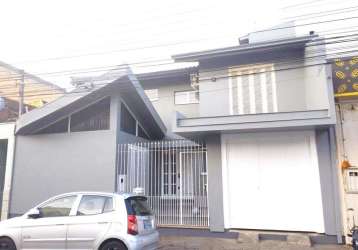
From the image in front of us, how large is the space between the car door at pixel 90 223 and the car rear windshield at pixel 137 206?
0.35m

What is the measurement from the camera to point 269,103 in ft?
32.2

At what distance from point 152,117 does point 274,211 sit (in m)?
5.89

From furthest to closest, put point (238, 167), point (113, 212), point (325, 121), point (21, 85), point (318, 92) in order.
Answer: point (21, 85)
point (238, 167)
point (318, 92)
point (325, 121)
point (113, 212)

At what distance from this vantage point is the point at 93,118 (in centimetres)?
1022

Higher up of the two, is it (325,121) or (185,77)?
(185,77)

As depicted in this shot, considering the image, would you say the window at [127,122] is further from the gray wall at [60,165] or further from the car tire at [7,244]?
the car tire at [7,244]

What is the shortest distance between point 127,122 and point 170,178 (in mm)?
2579

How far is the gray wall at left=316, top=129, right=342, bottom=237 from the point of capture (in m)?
7.62

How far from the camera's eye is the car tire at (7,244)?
5965 mm

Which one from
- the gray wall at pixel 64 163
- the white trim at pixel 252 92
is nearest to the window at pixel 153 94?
the gray wall at pixel 64 163

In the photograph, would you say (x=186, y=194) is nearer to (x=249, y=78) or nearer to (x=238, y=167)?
(x=238, y=167)

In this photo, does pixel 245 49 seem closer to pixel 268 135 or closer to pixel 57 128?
pixel 268 135

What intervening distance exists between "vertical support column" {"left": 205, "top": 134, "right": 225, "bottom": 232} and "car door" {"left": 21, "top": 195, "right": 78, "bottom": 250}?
4.12 meters

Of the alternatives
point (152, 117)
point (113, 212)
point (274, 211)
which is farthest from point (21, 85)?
point (274, 211)
